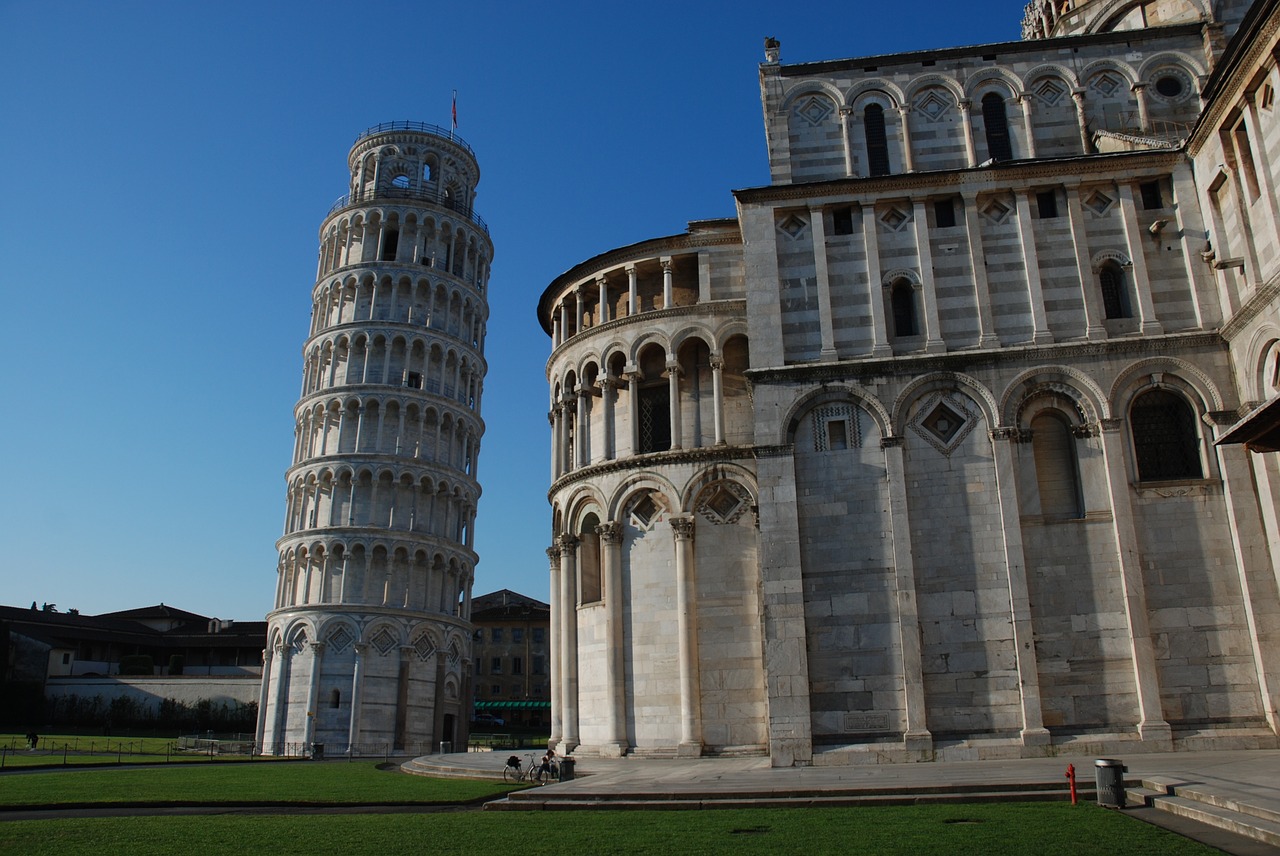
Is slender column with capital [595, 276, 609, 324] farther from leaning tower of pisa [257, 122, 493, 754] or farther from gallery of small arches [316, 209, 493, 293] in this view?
gallery of small arches [316, 209, 493, 293]

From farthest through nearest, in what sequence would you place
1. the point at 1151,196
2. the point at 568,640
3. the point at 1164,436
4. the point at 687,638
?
the point at 568,640 → the point at 687,638 → the point at 1151,196 → the point at 1164,436

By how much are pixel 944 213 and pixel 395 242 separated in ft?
163

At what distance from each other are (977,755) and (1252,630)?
6578mm

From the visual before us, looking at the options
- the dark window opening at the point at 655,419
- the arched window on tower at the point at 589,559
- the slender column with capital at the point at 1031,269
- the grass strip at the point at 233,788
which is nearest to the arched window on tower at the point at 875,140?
the slender column with capital at the point at 1031,269

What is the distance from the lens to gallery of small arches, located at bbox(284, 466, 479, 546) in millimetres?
60281

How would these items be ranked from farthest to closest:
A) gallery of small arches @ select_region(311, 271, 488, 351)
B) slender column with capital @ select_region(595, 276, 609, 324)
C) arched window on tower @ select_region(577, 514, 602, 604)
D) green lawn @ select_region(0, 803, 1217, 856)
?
gallery of small arches @ select_region(311, 271, 488, 351) → slender column with capital @ select_region(595, 276, 609, 324) → arched window on tower @ select_region(577, 514, 602, 604) → green lawn @ select_region(0, 803, 1217, 856)

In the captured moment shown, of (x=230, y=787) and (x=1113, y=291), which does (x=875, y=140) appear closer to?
(x=1113, y=291)

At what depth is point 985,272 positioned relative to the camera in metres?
24.6

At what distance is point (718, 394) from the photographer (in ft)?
97.9

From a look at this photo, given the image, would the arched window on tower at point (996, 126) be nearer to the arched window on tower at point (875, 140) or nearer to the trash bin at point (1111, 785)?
the arched window on tower at point (875, 140)

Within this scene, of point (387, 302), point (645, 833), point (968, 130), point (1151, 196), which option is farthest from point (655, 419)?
point (387, 302)

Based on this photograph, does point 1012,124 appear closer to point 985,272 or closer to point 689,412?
point 985,272

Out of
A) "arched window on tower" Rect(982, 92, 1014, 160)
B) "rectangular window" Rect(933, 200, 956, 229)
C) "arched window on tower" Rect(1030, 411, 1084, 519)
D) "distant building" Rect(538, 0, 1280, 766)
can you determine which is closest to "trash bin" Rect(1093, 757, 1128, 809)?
"distant building" Rect(538, 0, 1280, 766)

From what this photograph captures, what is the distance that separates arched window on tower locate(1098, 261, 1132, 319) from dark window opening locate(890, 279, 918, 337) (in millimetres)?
A: 4524
